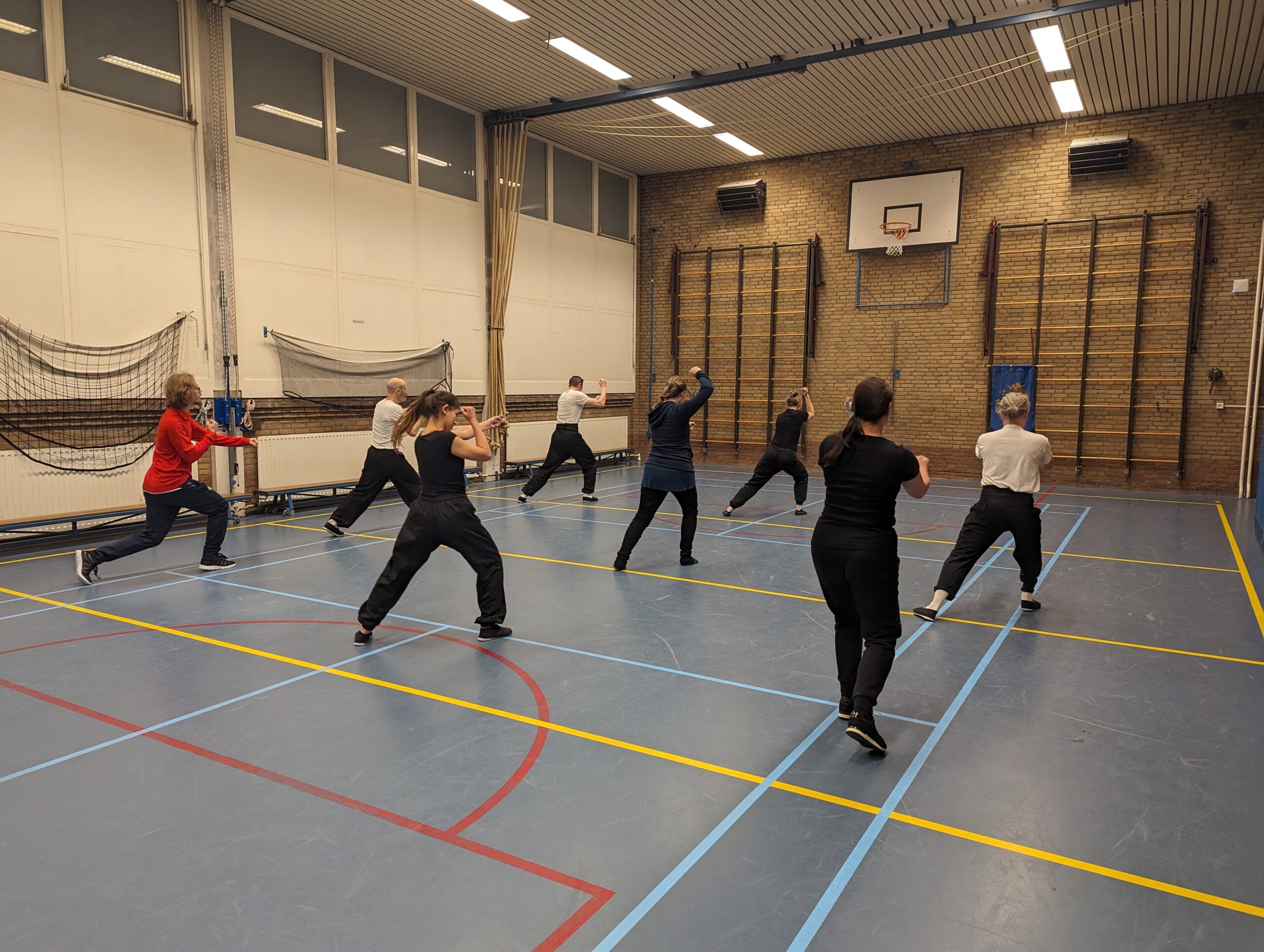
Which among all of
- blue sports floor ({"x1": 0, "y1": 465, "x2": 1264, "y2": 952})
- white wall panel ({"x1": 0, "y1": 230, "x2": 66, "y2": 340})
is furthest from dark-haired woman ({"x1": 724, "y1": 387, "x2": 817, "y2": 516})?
white wall panel ({"x1": 0, "y1": 230, "x2": 66, "y2": 340})

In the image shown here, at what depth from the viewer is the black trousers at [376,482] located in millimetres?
9242

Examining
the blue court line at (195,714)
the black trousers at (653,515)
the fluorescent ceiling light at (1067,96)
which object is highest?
the fluorescent ceiling light at (1067,96)

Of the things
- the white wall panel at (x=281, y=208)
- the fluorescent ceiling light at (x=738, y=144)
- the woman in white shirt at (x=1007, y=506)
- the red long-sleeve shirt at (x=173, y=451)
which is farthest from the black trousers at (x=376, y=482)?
the fluorescent ceiling light at (x=738, y=144)

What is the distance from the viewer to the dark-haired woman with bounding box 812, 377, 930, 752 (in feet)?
12.3

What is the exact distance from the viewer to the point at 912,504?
12203mm

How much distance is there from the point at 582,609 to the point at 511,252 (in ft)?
33.1

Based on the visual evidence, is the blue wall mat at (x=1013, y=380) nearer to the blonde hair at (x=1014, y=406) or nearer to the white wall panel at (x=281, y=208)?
the blonde hair at (x=1014, y=406)

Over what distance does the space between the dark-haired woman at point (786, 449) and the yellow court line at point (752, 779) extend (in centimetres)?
638

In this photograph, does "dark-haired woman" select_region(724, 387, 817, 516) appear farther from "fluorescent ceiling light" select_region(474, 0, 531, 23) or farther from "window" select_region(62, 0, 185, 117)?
"window" select_region(62, 0, 185, 117)

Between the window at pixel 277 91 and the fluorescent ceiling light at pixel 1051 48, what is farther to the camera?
the fluorescent ceiling light at pixel 1051 48

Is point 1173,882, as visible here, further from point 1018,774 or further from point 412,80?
point 412,80

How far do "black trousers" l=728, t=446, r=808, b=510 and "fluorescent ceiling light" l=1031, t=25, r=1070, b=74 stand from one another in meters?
6.63

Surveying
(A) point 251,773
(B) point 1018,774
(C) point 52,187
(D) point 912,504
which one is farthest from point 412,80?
(B) point 1018,774

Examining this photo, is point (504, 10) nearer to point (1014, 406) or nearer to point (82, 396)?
point (82, 396)
